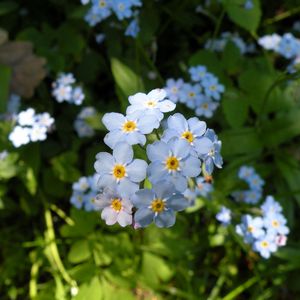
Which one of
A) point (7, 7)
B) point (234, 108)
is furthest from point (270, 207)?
point (7, 7)

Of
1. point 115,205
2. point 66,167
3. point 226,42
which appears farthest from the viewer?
point 226,42

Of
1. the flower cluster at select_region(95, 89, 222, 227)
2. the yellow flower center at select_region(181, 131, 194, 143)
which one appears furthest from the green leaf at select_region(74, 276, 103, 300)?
the yellow flower center at select_region(181, 131, 194, 143)

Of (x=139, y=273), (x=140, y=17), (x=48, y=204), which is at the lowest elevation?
(x=139, y=273)

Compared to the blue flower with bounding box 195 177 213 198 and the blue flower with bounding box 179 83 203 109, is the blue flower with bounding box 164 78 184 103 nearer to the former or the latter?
the blue flower with bounding box 179 83 203 109

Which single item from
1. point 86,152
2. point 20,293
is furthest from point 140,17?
point 20,293

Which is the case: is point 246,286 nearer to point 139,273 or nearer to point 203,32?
point 139,273

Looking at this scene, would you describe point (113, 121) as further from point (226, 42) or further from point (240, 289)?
point (226, 42)

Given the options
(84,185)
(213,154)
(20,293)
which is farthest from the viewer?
(20,293)
